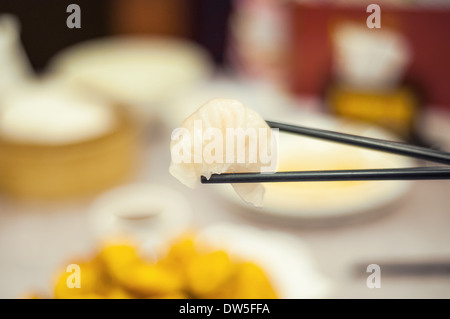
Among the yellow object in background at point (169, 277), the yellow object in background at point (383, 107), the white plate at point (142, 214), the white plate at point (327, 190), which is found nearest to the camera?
the yellow object in background at point (169, 277)

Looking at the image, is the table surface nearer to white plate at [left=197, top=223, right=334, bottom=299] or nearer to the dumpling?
white plate at [left=197, top=223, right=334, bottom=299]

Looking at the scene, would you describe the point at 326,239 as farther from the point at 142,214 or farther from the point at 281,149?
the point at 142,214

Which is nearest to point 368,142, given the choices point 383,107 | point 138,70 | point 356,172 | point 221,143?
point 356,172

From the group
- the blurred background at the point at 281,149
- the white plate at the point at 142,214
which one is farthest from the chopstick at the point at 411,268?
the white plate at the point at 142,214

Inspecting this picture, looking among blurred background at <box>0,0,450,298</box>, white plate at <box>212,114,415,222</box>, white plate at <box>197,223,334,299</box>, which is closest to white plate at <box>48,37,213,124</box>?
blurred background at <box>0,0,450,298</box>

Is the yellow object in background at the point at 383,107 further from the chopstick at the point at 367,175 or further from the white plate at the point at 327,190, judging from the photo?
the chopstick at the point at 367,175

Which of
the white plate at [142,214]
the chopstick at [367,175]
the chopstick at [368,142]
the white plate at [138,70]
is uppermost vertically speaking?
the white plate at [138,70]
